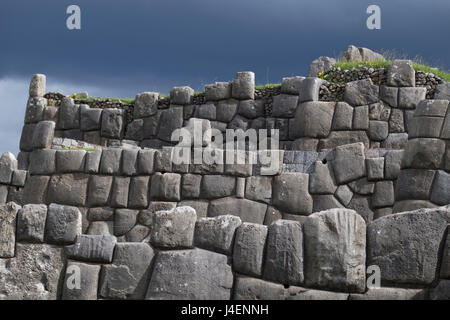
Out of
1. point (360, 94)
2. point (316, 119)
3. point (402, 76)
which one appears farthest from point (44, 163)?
point (402, 76)

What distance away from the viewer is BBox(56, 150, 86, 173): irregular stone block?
40.8 feet

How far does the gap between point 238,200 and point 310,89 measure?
4.78 m

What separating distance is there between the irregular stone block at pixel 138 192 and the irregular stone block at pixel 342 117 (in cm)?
523

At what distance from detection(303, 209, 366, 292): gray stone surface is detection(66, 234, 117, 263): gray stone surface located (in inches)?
76.6

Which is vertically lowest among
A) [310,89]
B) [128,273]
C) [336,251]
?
[128,273]

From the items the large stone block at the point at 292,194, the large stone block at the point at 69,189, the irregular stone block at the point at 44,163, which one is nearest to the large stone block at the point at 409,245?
the large stone block at the point at 292,194

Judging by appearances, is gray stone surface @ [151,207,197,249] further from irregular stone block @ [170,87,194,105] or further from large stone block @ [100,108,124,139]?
large stone block @ [100,108,124,139]

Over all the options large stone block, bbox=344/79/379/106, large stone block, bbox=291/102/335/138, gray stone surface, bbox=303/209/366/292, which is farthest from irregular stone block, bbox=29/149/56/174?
gray stone surface, bbox=303/209/366/292

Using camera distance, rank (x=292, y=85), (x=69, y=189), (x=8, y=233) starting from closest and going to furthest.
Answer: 1. (x=8, y=233)
2. (x=69, y=189)
3. (x=292, y=85)

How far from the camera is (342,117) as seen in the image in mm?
14422

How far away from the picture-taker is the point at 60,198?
1253 cm

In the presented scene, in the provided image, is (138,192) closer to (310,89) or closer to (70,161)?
(70,161)

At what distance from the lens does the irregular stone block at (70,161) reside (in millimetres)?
12438
